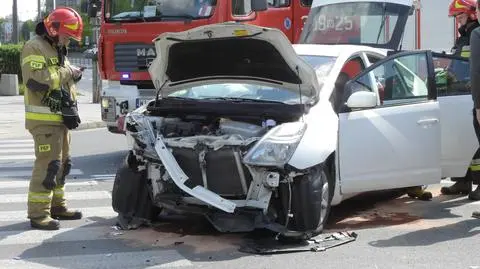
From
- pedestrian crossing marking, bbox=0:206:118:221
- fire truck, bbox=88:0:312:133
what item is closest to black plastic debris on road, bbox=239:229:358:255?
pedestrian crossing marking, bbox=0:206:118:221

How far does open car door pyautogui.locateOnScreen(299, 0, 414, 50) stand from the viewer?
10.6m

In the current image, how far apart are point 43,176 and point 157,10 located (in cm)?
479

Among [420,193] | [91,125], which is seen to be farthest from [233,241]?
[91,125]

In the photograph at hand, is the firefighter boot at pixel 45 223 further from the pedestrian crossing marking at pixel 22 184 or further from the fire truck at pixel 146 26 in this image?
the fire truck at pixel 146 26

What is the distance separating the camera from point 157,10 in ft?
35.5

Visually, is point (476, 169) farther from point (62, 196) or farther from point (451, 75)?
point (62, 196)

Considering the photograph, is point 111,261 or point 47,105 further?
point 47,105

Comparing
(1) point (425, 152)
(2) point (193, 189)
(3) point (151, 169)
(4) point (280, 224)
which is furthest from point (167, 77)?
(1) point (425, 152)

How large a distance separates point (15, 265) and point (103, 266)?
2.24 feet

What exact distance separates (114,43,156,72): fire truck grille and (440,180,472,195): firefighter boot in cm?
486

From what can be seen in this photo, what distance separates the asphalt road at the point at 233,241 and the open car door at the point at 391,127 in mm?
462

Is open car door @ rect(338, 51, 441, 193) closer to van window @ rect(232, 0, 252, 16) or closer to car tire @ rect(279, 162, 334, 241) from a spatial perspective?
car tire @ rect(279, 162, 334, 241)

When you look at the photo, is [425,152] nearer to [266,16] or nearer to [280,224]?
[280,224]

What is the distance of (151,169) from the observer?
20.9 feet
